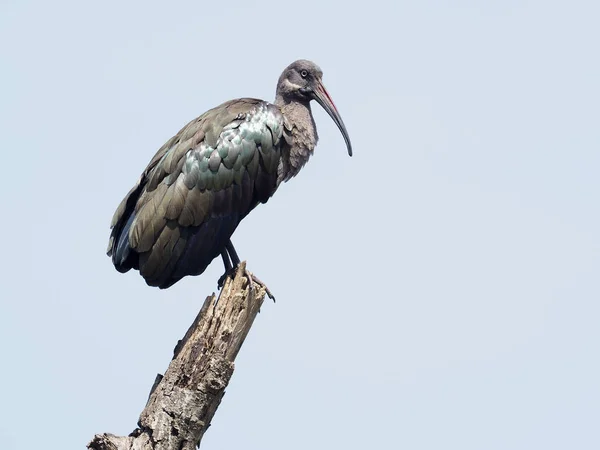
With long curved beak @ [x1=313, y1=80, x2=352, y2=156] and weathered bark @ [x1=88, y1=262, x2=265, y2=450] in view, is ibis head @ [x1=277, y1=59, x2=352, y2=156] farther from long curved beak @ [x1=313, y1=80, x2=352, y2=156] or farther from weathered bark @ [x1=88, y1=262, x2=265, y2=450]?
weathered bark @ [x1=88, y1=262, x2=265, y2=450]

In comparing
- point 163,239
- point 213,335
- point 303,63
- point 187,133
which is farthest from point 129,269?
point 303,63

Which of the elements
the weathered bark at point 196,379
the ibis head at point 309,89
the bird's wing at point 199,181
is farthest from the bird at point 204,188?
the weathered bark at point 196,379

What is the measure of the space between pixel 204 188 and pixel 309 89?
220 centimetres

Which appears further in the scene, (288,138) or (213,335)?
(288,138)

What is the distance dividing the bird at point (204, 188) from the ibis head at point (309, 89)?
71 cm

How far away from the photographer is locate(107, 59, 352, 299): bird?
10648 mm

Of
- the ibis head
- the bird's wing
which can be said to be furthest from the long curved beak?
the bird's wing

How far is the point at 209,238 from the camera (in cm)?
1088

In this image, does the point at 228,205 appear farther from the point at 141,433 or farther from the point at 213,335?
the point at 141,433

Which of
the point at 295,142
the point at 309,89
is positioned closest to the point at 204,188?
the point at 295,142

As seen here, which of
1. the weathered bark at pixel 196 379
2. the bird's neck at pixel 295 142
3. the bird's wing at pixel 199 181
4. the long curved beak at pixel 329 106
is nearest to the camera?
the weathered bark at pixel 196 379

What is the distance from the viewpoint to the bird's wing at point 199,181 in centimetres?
1062

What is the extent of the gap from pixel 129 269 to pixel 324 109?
3211mm

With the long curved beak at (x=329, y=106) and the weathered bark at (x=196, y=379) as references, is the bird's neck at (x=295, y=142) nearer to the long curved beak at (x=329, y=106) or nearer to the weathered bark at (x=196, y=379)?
the long curved beak at (x=329, y=106)
